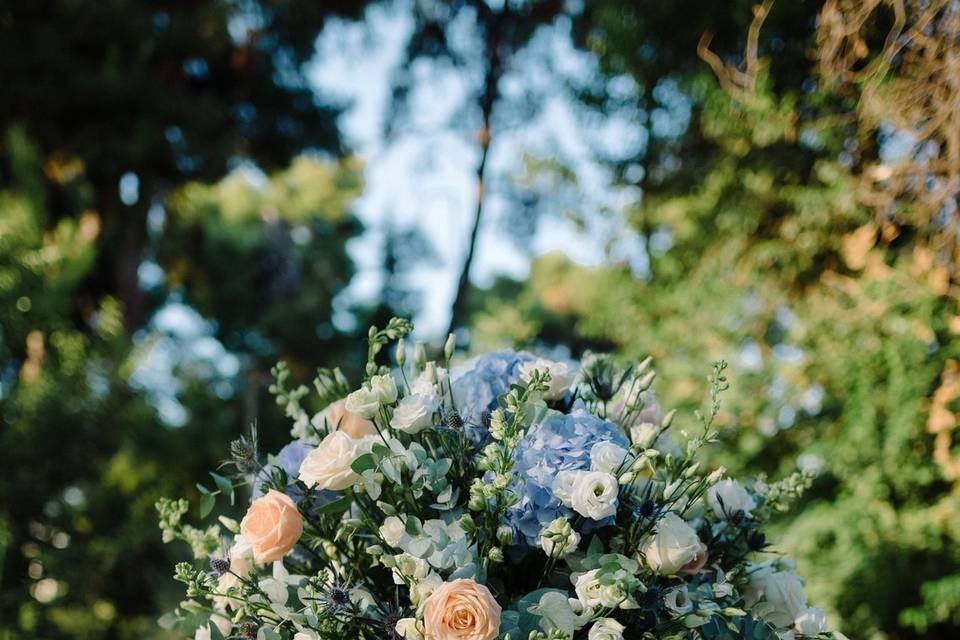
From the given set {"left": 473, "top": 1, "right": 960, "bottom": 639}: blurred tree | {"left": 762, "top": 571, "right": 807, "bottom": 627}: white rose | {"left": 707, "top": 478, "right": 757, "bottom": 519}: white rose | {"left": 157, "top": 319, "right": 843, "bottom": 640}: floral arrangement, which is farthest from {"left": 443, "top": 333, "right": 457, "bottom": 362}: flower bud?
{"left": 473, "top": 1, "right": 960, "bottom": 639}: blurred tree

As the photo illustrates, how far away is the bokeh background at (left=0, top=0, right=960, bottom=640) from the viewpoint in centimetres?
277

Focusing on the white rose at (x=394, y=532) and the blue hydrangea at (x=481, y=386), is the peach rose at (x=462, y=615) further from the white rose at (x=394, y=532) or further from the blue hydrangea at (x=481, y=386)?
the blue hydrangea at (x=481, y=386)

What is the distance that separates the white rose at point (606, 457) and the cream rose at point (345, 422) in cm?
36

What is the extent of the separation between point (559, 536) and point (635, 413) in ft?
1.18

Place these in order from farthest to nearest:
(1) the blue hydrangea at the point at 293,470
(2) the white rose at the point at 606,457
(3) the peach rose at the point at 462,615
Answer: (1) the blue hydrangea at the point at 293,470, (2) the white rose at the point at 606,457, (3) the peach rose at the point at 462,615

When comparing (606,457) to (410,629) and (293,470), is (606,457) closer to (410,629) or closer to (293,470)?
(410,629)

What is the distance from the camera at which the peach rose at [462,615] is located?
81 centimetres

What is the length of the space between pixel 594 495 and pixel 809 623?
0.41 meters

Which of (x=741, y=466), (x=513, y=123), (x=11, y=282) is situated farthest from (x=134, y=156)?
(x=741, y=466)

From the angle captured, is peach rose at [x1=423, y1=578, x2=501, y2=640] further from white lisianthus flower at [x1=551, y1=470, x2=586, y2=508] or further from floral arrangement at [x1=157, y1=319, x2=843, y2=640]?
white lisianthus flower at [x1=551, y1=470, x2=586, y2=508]

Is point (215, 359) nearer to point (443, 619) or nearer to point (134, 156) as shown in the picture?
point (134, 156)

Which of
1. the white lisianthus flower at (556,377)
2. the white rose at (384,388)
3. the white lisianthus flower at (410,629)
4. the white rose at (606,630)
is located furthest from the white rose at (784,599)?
the white rose at (384,388)

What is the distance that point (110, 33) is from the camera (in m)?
5.46

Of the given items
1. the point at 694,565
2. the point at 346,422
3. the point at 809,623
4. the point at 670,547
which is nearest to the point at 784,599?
the point at 809,623
